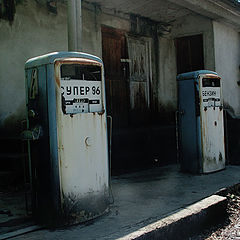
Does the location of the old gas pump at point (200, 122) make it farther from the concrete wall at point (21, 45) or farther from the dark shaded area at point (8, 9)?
the dark shaded area at point (8, 9)

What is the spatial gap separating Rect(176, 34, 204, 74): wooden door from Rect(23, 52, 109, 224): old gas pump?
5827 mm

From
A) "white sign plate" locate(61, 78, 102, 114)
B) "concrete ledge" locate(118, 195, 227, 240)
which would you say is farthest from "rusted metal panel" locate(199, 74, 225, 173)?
"white sign plate" locate(61, 78, 102, 114)

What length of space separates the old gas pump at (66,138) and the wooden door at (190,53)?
5827mm

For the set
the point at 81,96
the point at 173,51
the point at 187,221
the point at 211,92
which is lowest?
the point at 187,221

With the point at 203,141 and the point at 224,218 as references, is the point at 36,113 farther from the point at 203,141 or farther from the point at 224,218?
the point at 203,141

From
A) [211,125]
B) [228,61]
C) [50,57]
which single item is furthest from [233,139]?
[50,57]

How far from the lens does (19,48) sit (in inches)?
231

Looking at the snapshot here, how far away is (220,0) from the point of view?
8.23 meters

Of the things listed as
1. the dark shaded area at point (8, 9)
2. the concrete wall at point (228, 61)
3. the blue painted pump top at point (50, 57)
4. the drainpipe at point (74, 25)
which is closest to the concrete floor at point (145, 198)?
the blue painted pump top at point (50, 57)

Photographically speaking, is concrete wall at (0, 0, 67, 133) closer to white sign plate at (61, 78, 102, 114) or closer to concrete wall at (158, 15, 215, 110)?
white sign plate at (61, 78, 102, 114)

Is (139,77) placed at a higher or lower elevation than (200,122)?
higher

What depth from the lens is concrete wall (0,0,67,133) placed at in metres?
5.62

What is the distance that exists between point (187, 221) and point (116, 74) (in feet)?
16.0

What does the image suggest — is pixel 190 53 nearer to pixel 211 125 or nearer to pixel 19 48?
pixel 211 125
